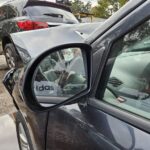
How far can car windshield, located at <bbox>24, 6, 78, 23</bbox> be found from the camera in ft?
27.5

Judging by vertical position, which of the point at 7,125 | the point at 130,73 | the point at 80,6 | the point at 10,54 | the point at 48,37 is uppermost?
the point at 130,73

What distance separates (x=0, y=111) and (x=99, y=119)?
4.26 metres

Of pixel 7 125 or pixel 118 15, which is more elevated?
pixel 118 15

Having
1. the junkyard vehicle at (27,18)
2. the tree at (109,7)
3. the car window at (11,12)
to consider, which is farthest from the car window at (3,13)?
the tree at (109,7)

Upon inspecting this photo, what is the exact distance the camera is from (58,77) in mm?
2268

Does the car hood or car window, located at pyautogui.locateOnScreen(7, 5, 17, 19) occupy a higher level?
car window, located at pyautogui.locateOnScreen(7, 5, 17, 19)

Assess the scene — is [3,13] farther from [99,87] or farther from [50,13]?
[99,87]

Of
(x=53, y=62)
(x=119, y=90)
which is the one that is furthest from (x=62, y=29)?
(x=119, y=90)

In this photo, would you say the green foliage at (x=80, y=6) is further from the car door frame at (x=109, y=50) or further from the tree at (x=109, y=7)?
the car door frame at (x=109, y=50)

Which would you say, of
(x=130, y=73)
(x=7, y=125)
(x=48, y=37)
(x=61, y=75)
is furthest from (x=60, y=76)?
(x=48, y=37)

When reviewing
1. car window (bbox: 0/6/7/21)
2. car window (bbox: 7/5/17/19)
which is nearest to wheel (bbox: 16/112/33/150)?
car window (bbox: 7/5/17/19)

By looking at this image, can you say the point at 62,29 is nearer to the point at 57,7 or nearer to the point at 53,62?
the point at 57,7

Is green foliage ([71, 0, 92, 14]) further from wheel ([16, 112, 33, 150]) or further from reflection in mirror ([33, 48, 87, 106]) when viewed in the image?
reflection in mirror ([33, 48, 87, 106])

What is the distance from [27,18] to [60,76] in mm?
5986
